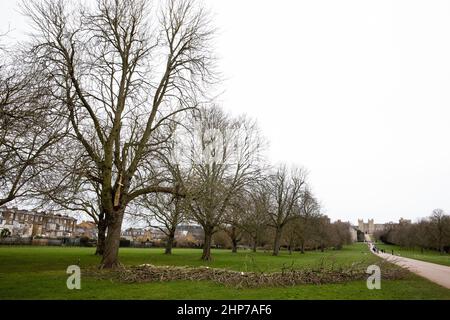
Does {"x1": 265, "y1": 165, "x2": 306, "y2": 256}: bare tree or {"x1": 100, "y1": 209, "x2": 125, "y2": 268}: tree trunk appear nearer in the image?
{"x1": 100, "y1": 209, "x2": 125, "y2": 268}: tree trunk

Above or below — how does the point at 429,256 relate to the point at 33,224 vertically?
below

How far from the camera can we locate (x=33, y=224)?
94.4 m

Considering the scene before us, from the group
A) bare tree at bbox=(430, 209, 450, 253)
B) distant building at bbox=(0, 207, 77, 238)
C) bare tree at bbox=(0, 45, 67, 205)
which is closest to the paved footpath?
bare tree at bbox=(0, 45, 67, 205)

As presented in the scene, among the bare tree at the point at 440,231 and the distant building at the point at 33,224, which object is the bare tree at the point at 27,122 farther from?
the bare tree at the point at 440,231

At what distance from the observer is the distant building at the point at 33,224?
294ft

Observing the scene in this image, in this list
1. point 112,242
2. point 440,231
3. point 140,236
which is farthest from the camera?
point 140,236

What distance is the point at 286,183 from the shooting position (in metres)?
57.2

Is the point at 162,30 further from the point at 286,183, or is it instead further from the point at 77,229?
the point at 77,229

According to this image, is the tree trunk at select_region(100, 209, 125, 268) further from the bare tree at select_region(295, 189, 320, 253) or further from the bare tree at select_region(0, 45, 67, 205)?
the bare tree at select_region(295, 189, 320, 253)

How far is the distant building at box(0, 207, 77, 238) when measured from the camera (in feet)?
294

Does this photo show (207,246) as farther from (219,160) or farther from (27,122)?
(27,122)

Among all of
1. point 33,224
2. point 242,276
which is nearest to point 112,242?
point 242,276
